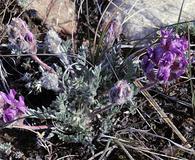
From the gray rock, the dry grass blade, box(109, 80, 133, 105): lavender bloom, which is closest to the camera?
box(109, 80, 133, 105): lavender bloom

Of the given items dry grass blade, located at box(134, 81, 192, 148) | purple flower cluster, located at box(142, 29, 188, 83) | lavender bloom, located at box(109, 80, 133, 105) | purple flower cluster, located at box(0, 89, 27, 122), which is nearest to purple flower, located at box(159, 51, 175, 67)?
purple flower cluster, located at box(142, 29, 188, 83)

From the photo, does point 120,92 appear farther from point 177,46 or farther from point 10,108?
point 10,108

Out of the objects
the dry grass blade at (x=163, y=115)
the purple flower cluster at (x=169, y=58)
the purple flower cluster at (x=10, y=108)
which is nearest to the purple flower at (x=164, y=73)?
the purple flower cluster at (x=169, y=58)

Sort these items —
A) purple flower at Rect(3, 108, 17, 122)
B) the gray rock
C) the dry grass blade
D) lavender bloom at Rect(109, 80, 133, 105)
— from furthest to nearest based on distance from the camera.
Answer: the gray rock
the dry grass blade
purple flower at Rect(3, 108, 17, 122)
lavender bloom at Rect(109, 80, 133, 105)

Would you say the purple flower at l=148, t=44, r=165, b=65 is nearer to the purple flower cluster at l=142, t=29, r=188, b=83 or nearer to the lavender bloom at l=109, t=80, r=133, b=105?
the purple flower cluster at l=142, t=29, r=188, b=83

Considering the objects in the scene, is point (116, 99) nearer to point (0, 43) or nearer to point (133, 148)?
point (133, 148)

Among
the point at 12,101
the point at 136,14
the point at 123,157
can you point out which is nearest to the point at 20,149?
the point at 12,101
